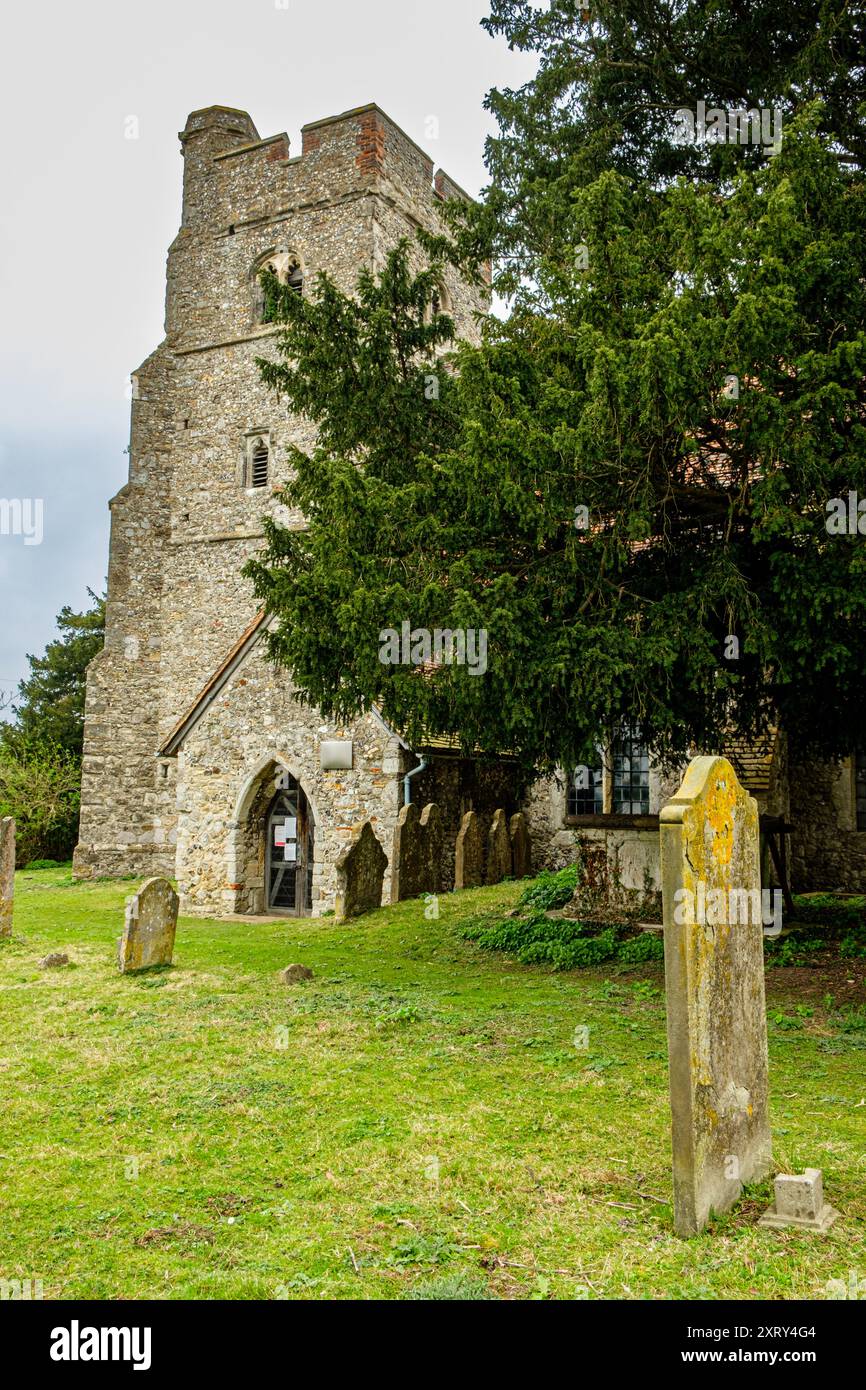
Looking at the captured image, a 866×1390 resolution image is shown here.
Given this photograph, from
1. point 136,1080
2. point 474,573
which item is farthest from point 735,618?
point 136,1080

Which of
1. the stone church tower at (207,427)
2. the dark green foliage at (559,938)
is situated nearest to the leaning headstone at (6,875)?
the dark green foliage at (559,938)

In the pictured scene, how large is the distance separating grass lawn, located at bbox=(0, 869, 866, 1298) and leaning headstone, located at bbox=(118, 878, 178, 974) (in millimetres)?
659

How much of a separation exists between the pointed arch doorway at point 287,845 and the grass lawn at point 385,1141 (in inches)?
288

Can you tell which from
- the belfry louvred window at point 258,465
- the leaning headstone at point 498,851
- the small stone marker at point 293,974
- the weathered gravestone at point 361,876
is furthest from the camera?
the belfry louvred window at point 258,465

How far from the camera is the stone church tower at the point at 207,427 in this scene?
2295 centimetres

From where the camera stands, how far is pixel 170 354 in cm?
2523

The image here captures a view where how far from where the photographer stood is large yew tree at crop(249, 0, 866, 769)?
7441 millimetres

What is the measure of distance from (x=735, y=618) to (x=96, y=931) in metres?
10.2

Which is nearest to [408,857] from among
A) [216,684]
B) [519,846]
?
[519,846]

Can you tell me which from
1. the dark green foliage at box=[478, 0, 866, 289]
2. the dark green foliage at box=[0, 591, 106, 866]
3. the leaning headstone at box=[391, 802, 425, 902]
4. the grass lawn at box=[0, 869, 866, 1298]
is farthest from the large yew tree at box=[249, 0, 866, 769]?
the dark green foliage at box=[0, 591, 106, 866]

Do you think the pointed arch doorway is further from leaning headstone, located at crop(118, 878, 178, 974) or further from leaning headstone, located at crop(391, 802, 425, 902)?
leaning headstone, located at crop(118, 878, 178, 974)

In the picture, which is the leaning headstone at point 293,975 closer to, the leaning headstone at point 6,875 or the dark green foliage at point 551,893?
the dark green foliage at point 551,893

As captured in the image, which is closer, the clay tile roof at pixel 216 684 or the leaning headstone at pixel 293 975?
the leaning headstone at pixel 293 975

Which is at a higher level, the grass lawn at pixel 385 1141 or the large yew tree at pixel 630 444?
the large yew tree at pixel 630 444
